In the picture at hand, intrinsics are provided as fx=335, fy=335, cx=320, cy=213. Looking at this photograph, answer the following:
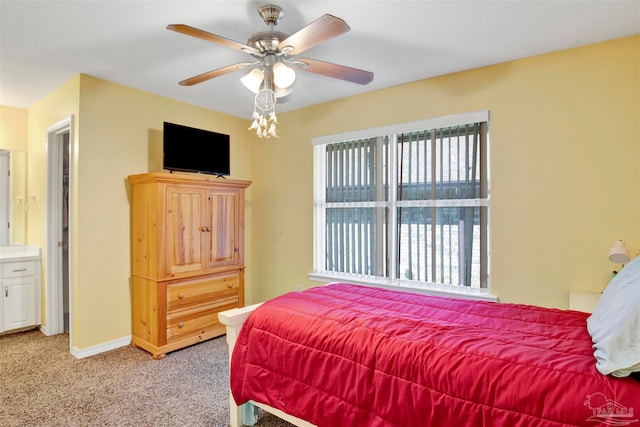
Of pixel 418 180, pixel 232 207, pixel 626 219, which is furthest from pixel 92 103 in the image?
pixel 626 219

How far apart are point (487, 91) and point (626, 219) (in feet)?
4.52

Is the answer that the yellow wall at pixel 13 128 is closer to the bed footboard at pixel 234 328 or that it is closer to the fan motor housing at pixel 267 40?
the fan motor housing at pixel 267 40

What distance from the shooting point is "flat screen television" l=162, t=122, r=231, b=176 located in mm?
3268

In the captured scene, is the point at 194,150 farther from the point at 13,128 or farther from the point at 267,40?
the point at 13,128

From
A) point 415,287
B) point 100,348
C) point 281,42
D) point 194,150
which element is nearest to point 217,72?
point 281,42

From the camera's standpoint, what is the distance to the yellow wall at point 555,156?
233cm

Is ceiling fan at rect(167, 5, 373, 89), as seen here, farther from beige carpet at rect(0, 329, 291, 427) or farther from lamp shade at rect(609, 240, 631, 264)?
beige carpet at rect(0, 329, 291, 427)

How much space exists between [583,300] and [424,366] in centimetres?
165

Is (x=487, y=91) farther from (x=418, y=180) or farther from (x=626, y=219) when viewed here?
(x=626, y=219)

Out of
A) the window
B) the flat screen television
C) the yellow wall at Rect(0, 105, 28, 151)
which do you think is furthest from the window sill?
the yellow wall at Rect(0, 105, 28, 151)

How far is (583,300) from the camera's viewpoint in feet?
7.43

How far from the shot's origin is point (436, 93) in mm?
3061

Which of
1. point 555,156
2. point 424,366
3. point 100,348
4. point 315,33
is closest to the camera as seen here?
point 424,366

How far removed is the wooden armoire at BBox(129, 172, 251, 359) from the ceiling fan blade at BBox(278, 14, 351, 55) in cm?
181
